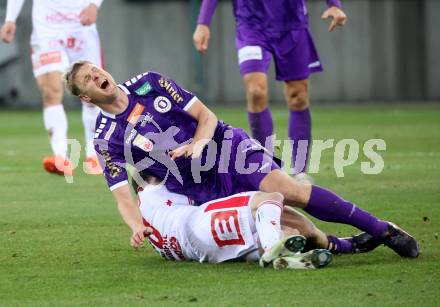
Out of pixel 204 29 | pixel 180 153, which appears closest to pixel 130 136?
pixel 180 153

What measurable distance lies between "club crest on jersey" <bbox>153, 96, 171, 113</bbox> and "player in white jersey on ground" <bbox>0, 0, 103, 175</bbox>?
4847 mm

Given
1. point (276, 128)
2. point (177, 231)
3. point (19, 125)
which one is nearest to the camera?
point (177, 231)

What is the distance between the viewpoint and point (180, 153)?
6.81m

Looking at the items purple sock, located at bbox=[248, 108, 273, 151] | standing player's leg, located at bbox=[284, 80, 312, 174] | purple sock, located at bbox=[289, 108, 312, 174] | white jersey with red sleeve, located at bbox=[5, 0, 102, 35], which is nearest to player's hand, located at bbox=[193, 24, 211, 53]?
purple sock, located at bbox=[248, 108, 273, 151]

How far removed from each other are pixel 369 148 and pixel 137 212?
780 cm

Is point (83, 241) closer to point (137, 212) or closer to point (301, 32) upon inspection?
point (137, 212)

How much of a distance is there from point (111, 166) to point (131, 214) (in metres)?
0.36

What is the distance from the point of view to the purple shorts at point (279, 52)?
34.3 ft

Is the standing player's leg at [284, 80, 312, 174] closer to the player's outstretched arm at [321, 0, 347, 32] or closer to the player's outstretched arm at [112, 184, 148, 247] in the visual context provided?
the player's outstretched arm at [321, 0, 347, 32]

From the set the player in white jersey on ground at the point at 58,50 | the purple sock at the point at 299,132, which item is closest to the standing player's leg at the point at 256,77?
the purple sock at the point at 299,132

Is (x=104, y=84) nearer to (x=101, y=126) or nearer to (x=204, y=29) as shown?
(x=101, y=126)

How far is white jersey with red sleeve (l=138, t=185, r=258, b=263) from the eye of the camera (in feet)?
22.3

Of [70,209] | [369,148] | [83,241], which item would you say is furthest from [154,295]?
[369,148]

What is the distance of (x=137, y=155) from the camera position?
721 cm
